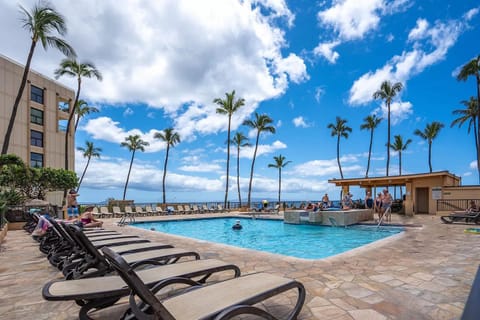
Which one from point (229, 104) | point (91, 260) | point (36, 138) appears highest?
point (229, 104)

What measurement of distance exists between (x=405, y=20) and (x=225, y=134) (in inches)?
739

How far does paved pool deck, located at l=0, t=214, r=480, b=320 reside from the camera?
8.87ft

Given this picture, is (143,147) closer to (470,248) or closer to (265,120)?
(265,120)

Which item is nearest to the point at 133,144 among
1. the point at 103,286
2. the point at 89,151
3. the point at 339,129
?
the point at 89,151

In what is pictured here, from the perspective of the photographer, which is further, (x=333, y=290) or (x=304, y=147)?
(x=304, y=147)

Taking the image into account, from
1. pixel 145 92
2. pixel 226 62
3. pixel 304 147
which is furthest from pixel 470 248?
pixel 304 147

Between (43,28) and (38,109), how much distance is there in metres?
17.9

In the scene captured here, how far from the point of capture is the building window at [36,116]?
2618 centimetres

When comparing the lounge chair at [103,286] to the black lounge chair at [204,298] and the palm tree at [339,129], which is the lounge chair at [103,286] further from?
the palm tree at [339,129]

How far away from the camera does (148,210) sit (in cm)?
1983

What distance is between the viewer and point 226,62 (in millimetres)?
13047

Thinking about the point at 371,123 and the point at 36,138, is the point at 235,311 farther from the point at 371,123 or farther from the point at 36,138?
the point at 371,123

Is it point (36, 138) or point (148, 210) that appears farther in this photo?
point (36, 138)

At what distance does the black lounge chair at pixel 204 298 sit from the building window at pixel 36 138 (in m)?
30.8
